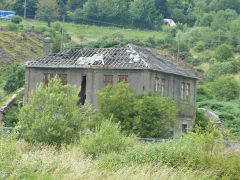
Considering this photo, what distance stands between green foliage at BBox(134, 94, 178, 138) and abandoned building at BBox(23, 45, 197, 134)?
353cm

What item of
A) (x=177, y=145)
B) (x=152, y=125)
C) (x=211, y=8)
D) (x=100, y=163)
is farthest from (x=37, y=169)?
(x=211, y=8)

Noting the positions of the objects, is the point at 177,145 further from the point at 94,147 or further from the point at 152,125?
the point at 152,125

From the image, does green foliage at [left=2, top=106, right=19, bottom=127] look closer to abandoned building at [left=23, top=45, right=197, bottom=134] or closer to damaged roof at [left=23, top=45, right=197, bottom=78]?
abandoned building at [left=23, top=45, right=197, bottom=134]

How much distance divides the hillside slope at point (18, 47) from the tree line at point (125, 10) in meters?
34.9

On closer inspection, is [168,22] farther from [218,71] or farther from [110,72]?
[110,72]

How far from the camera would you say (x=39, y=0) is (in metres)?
113

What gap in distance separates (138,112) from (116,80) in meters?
5.52

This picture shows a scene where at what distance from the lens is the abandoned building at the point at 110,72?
36312mm

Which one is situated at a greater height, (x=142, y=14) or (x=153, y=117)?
(x=142, y=14)

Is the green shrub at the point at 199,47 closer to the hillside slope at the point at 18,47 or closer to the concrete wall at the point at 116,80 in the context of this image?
A: the hillside slope at the point at 18,47

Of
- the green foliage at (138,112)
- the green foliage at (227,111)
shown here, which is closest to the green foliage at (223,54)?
the green foliage at (227,111)

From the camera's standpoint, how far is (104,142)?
19.1m

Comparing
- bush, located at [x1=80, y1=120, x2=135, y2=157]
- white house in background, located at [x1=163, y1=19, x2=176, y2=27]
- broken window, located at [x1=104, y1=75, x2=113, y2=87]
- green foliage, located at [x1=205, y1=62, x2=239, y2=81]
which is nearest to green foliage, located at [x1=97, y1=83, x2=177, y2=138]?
broken window, located at [x1=104, y1=75, x2=113, y2=87]

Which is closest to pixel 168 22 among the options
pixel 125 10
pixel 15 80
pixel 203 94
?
pixel 125 10
